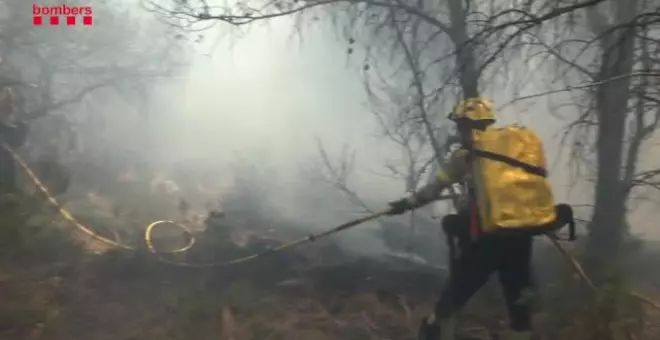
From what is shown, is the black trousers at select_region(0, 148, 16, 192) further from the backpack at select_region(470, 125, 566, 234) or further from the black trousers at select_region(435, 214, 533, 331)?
the backpack at select_region(470, 125, 566, 234)

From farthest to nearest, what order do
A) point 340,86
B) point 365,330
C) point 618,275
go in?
point 340,86 < point 365,330 < point 618,275

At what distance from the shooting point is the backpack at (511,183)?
2.55 meters

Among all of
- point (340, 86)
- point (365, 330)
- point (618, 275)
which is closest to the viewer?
point (618, 275)

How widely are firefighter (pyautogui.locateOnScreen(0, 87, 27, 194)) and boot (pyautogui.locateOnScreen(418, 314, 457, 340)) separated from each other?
81.7 inches

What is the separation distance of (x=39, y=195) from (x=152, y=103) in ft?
2.27

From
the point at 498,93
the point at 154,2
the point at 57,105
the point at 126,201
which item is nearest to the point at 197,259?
the point at 126,201

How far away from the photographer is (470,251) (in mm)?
2711

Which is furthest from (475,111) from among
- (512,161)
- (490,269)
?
(490,269)

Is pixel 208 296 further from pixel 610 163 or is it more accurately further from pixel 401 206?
pixel 610 163

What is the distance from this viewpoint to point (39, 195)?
335cm

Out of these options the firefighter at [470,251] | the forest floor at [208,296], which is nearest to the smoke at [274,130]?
the forest floor at [208,296]

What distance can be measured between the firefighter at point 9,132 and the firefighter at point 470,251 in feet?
6.29

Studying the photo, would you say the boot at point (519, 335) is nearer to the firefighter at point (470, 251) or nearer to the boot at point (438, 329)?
the firefighter at point (470, 251)

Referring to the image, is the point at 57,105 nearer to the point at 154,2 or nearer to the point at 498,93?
the point at 154,2
